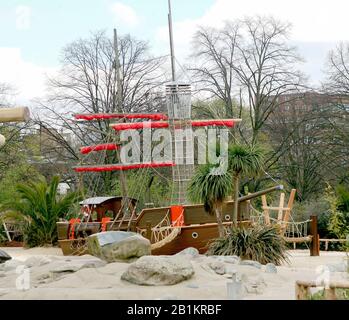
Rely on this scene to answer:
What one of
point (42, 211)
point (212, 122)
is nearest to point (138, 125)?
point (212, 122)

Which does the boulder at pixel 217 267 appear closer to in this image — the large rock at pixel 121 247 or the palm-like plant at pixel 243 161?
the large rock at pixel 121 247

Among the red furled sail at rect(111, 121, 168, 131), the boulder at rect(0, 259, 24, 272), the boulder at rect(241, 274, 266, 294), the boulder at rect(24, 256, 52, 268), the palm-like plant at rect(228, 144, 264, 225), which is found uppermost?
the red furled sail at rect(111, 121, 168, 131)

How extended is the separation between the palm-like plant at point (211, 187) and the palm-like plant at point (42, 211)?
8.62 meters

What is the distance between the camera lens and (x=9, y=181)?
27.8 meters

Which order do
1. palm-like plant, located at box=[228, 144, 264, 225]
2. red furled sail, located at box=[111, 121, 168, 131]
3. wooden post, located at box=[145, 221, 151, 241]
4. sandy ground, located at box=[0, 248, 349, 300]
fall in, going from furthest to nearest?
red furled sail, located at box=[111, 121, 168, 131] → wooden post, located at box=[145, 221, 151, 241] → palm-like plant, located at box=[228, 144, 264, 225] → sandy ground, located at box=[0, 248, 349, 300]

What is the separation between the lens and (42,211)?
73.2ft

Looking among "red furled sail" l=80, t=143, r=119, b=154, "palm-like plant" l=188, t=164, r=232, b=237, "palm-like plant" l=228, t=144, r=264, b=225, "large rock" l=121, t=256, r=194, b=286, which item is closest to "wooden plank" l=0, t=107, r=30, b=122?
"large rock" l=121, t=256, r=194, b=286

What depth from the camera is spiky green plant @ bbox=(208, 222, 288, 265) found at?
13.3m

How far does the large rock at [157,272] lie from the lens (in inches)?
380

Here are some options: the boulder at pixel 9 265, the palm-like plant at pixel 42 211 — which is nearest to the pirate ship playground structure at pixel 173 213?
the palm-like plant at pixel 42 211

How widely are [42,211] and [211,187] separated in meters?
9.54

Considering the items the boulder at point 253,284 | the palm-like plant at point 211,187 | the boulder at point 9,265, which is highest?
the palm-like plant at point 211,187

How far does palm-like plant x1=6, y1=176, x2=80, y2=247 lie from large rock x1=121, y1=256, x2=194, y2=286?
12.8 meters

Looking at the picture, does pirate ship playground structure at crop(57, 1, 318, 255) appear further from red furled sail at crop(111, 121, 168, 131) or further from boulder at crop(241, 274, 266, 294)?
boulder at crop(241, 274, 266, 294)
